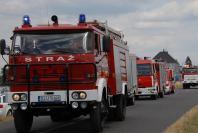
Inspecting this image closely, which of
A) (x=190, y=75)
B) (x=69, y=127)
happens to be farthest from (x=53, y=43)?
(x=190, y=75)

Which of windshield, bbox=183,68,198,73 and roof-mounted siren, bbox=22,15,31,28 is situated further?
windshield, bbox=183,68,198,73

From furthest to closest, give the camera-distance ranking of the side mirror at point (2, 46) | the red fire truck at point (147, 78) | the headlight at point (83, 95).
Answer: the red fire truck at point (147, 78) < the side mirror at point (2, 46) < the headlight at point (83, 95)

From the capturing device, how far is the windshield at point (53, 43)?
1511cm

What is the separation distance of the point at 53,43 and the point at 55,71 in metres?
0.83

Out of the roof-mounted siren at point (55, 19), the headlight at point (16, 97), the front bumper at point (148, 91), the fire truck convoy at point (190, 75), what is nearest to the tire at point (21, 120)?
the headlight at point (16, 97)

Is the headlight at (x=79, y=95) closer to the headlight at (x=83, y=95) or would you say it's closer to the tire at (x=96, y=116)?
the headlight at (x=83, y=95)

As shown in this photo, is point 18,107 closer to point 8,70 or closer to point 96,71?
point 8,70

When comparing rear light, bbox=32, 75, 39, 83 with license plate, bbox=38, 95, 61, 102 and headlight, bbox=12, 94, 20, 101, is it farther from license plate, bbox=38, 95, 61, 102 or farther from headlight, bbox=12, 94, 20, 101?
headlight, bbox=12, 94, 20, 101

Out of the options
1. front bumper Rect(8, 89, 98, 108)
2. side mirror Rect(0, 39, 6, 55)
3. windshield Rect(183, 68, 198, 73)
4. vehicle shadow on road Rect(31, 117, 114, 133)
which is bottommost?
vehicle shadow on road Rect(31, 117, 114, 133)

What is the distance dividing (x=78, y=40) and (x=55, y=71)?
1.07 meters

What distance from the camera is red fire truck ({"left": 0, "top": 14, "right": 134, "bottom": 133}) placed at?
14711 mm

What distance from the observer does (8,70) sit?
49.0 ft

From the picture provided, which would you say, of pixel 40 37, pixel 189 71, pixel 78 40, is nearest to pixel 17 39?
pixel 40 37

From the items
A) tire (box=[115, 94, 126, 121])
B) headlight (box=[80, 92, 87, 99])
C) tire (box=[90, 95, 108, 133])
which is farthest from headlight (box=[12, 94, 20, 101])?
tire (box=[115, 94, 126, 121])
